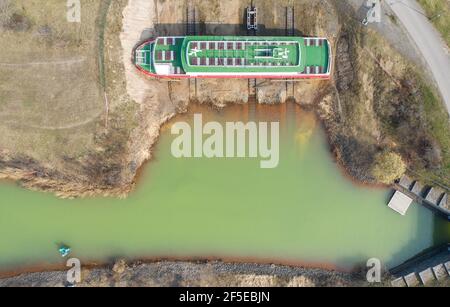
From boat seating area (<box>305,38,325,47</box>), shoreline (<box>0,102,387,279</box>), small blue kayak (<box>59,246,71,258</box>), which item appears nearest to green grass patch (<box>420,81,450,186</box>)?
shoreline (<box>0,102,387,279</box>)

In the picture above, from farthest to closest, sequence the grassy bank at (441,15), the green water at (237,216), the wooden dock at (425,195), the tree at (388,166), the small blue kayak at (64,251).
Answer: the green water at (237,216), the small blue kayak at (64,251), the wooden dock at (425,195), the tree at (388,166), the grassy bank at (441,15)

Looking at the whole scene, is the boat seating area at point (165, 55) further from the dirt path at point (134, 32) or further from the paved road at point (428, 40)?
the paved road at point (428, 40)

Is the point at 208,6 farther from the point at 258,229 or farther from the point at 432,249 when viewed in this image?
the point at 432,249

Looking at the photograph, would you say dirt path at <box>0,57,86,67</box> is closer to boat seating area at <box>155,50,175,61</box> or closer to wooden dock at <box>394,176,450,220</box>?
boat seating area at <box>155,50,175,61</box>

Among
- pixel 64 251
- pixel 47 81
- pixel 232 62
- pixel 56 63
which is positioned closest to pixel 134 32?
pixel 56 63

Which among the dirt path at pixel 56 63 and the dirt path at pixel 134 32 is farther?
the dirt path at pixel 134 32

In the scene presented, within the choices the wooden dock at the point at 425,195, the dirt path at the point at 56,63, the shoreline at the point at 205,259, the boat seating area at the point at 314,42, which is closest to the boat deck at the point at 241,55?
the boat seating area at the point at 314,42
